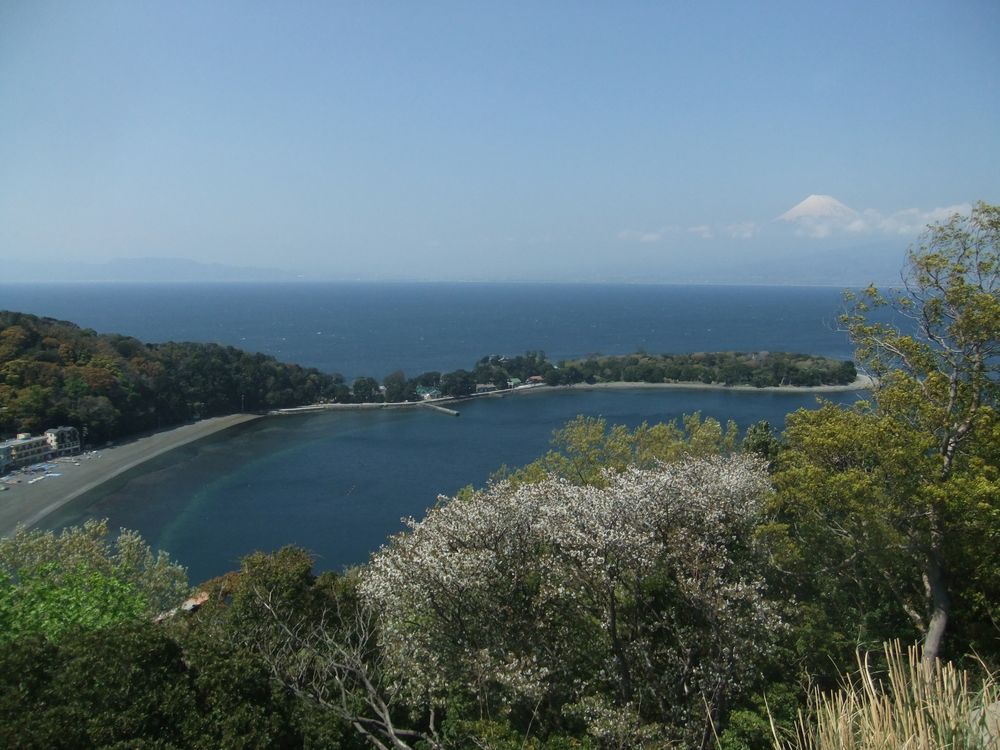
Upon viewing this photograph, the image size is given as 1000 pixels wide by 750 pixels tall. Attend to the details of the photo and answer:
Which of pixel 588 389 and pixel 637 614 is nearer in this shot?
pixel 637 614

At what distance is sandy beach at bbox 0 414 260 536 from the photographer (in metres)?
19.5

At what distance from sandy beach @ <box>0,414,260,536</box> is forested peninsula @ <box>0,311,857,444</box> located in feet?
4.62

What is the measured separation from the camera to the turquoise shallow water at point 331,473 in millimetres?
18375

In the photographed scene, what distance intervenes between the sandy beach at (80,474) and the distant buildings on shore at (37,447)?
0.72 meters

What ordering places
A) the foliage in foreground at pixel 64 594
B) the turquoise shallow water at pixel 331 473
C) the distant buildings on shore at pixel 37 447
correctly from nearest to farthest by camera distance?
1. the foliage in foreground at pixel 64 594
2. the turquoise shallow water at pixel 331 473
3. the distant buildings on shore at pixel 37 447

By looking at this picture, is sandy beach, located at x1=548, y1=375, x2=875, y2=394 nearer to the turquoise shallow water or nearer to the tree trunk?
the turquoise shallow water

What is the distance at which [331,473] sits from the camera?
971 inches

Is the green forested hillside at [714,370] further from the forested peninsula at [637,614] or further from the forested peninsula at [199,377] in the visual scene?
the forested peninsula at [637,614]

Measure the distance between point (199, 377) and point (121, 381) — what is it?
4.64m

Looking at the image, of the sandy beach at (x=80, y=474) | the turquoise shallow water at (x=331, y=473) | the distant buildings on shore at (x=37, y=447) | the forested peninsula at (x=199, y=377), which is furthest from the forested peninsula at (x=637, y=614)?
the forested peninsula at (x=199, y=377)

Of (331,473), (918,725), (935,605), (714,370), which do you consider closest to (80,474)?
(331,473)

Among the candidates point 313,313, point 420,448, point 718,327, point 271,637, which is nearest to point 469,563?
point 271,637

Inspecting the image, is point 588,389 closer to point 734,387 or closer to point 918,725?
point 734,387

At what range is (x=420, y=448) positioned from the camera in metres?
28.3
